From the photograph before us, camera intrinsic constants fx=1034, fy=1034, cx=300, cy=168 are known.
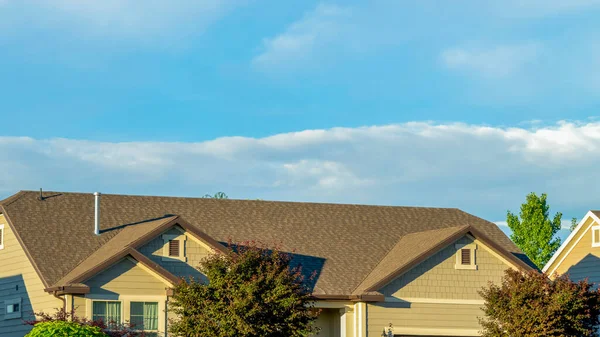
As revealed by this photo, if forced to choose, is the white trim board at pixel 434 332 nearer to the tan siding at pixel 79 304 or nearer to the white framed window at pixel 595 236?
the white framed window at pixel 595 236

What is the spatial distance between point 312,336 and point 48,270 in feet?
33.0

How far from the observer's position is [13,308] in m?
37.5

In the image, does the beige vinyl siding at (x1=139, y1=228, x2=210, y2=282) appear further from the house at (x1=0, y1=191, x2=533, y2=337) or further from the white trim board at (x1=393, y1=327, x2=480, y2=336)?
the white trim board at (x1=393, y1=327, x2=480, y2=336)

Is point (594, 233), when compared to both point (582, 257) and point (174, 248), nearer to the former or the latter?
point (582, 257)

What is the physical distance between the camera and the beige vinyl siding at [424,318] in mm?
37062

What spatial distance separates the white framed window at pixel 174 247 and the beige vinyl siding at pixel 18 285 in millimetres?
4007

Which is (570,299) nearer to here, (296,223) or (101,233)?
(296,223)

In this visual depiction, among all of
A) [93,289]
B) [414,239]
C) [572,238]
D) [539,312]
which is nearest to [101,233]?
[93,289]

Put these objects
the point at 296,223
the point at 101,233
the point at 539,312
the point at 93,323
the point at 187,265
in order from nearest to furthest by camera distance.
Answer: the point at 93,323 → the point at 539,312 → the point at 187,265 → the point at 101,233 → the point at 296,223

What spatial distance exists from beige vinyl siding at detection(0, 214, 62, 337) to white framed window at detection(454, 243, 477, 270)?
14.3m

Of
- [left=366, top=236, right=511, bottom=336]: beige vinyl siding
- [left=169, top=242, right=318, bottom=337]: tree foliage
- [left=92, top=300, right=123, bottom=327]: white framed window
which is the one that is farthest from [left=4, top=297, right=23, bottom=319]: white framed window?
[left=366, top=236, right=511, bottom=336]: beige vinyl siding

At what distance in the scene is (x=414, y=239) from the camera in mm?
40906

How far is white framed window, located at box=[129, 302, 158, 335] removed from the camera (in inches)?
1346

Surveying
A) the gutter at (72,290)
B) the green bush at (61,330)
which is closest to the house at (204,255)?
the gutter at (72,290)
